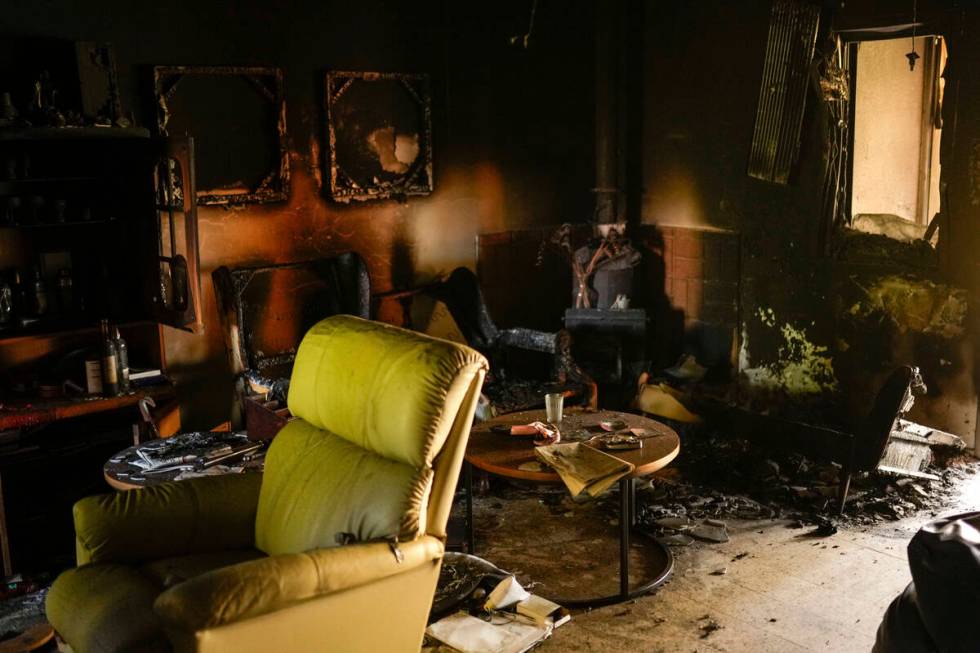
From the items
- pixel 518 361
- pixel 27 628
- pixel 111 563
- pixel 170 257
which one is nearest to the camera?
pixel 111 563

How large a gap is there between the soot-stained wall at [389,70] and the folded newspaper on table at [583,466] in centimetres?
242

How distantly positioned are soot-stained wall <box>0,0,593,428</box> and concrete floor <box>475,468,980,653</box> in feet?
6.23

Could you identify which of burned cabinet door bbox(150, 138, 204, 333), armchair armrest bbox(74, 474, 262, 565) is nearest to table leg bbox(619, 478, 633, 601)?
armchair armrest bbox(74, 474, 262, 565)

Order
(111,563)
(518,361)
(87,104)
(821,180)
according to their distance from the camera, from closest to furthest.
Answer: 1. (111,563)
2. (87,104)
3. (821,180)
4. (518,361)

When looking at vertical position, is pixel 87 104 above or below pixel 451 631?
above

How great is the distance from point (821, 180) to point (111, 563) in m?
4.32

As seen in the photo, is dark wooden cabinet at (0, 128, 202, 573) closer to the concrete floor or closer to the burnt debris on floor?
the concrete floor

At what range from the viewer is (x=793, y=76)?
18.5ft

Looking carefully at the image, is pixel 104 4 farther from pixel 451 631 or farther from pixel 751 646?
pixel 751 646

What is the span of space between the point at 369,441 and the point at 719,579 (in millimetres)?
1858

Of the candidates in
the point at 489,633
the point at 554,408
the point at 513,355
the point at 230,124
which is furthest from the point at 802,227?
the point at 489,633

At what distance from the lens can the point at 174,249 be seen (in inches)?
188

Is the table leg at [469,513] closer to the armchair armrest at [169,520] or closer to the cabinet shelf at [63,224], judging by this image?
the armchair armrest at [169,520]

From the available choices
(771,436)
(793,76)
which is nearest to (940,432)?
(771,436)
